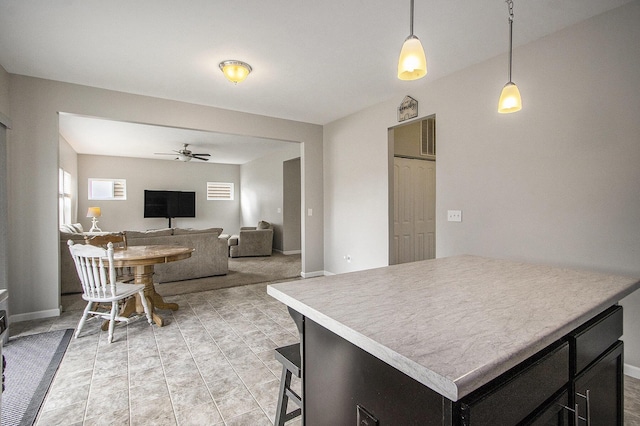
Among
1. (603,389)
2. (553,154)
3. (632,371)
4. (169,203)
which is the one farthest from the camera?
(169,203)

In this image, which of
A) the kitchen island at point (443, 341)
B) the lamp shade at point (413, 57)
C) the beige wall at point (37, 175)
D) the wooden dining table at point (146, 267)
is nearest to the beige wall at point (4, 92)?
the beige wall at point (37, 175)

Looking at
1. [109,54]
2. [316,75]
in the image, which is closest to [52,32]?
[109,54]

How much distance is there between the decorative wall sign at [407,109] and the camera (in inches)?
150

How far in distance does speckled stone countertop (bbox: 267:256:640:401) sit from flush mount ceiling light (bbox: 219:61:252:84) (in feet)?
8.17

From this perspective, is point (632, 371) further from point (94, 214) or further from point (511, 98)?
point (94, 214)

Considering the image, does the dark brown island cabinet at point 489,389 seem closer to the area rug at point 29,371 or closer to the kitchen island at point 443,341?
the kitchen island at point 443,341

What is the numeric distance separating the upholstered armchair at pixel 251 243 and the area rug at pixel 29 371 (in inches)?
171

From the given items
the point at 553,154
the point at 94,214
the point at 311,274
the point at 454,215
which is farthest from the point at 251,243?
the point at 553,154

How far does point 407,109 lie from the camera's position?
391 centimetres

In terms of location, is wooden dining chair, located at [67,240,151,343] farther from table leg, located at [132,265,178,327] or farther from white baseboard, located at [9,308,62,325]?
white baseboard, located at [9,308,62,325]

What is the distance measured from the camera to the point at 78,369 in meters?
2.39

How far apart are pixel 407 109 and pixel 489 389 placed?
3.62 metres

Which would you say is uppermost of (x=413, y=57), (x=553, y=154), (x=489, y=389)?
(x=413, y=57)

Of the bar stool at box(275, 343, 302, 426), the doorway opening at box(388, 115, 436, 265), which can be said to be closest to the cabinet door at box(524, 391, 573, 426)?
the bar stool at box(275, 343, 302, 426)
